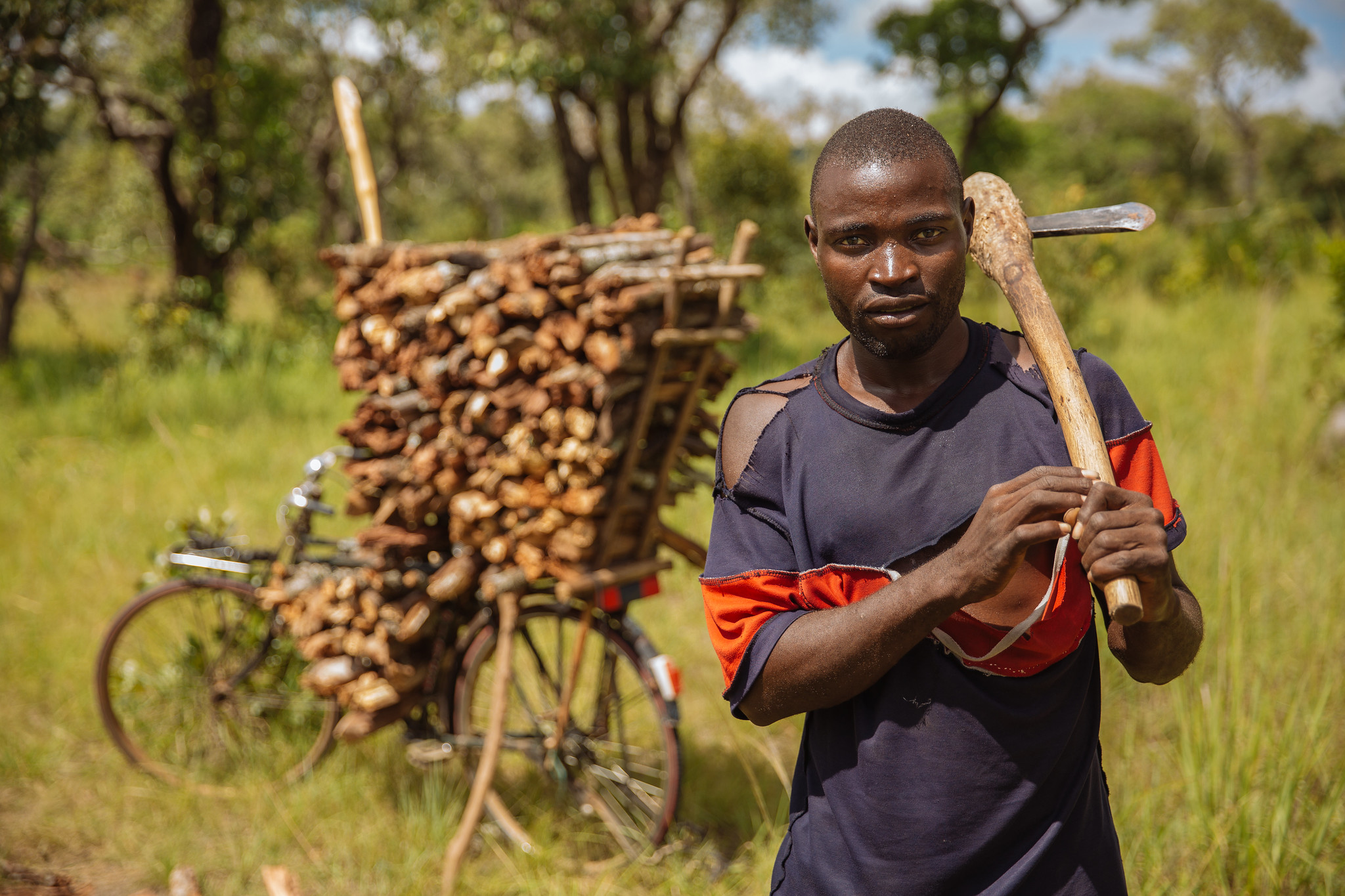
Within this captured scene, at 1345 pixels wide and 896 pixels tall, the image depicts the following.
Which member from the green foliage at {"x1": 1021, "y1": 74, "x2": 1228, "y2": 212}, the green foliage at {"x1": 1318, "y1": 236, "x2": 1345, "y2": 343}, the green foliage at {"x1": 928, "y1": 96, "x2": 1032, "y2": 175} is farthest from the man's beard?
the green foliage at {"x1": 1021, "y1": 74, "x2": 1228, "y2": 212}

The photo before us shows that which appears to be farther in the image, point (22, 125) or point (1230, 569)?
point (22, 125)

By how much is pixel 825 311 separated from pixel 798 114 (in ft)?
60.0

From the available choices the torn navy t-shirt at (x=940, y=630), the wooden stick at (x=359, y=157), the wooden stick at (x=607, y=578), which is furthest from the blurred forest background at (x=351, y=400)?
the wooden stick at (x=359, y=157)

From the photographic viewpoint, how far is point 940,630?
1330 mm

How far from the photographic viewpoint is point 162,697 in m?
3.87

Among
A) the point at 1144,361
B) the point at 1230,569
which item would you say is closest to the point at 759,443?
the point at 1230,569

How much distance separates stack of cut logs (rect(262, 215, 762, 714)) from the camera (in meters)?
2.73

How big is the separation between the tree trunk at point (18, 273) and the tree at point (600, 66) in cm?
483

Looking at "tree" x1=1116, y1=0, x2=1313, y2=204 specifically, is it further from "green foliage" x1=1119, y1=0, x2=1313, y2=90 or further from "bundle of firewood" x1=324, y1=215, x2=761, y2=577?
"bundle of firewood" x1=324, y1=215, x2=761, y2=577

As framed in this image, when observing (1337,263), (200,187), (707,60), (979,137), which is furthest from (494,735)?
(979,137)

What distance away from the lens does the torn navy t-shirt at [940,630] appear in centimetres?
131

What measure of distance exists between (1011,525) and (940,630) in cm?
28

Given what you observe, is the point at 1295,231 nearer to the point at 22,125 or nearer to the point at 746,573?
the point at 746,573

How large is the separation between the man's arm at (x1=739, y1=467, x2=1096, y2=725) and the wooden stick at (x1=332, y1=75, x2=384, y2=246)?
8.52 ft
